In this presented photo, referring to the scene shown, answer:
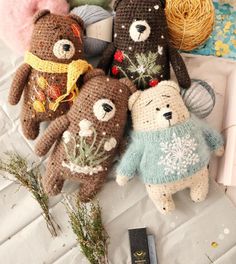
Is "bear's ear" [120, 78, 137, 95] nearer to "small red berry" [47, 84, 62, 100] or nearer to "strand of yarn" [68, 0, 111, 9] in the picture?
"small red berry" [47, 84, 62, 100]

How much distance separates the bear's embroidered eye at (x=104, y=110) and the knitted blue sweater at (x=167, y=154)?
84 millimetres

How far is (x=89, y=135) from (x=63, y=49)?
0.69 feet

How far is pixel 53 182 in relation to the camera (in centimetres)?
98

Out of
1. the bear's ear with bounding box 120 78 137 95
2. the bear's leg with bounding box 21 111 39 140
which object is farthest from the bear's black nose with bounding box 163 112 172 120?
the bear's leg with bounding box 21 111 39 140

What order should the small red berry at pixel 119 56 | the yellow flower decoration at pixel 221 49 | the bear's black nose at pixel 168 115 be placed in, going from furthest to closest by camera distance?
the yellow flower decoration at pixel 221 49 → the small red berry at pixel 119 56 → the bear's black nose at pixel 168 115

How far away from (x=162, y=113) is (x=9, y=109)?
17.5 inches

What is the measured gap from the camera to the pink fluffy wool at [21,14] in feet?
3.47

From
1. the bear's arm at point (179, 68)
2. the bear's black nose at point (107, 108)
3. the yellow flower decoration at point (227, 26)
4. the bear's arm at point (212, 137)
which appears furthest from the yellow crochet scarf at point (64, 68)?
the yellow flower decoration at point (227, 26)

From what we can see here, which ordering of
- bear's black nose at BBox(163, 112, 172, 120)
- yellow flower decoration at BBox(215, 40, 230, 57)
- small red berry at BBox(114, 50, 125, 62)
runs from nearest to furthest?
1. bear's black nose at BBox(163, 112, 172, 120)
2. small red berry at BBox(114, 50, 125, 62)
3. yellow flower decoration at BBox(215, 40, 230, 57)

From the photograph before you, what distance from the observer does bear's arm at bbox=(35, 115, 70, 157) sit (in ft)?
3.12

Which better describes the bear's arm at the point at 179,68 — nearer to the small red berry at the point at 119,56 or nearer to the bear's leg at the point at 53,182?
the small red berry at the point at 119,56

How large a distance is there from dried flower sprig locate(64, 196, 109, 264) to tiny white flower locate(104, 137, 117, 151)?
0.44ft

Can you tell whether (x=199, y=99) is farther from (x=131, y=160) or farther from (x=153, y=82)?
(x=131, y=160)

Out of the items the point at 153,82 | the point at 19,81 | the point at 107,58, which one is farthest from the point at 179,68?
the point at 19,81
